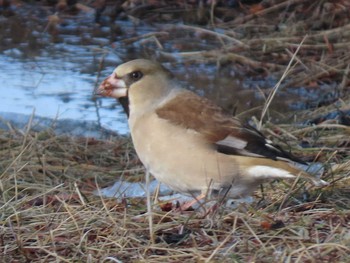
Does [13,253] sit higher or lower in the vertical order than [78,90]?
higher

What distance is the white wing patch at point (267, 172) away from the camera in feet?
15.9

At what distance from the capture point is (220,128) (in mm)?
5016

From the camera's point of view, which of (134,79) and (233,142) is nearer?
(233,142)

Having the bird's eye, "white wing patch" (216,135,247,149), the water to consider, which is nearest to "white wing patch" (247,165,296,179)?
"white wing patch" (216,135,247,149)

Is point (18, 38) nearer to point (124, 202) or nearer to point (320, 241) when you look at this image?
point (124, 202)

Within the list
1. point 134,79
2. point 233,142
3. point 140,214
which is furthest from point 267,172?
point 134,79

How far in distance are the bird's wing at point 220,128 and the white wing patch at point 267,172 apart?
56mm

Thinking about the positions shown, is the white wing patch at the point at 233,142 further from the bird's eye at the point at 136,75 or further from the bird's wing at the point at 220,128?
the bird's eye at the point at 136,75

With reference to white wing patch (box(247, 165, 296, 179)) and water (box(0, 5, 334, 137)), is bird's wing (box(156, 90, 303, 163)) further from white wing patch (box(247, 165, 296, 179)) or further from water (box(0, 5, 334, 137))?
water (box(0, 5, 334, 137))

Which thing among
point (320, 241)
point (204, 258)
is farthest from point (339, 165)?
point (204, 258)

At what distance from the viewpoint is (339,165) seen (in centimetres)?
555

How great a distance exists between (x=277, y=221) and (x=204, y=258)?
1.69 ft

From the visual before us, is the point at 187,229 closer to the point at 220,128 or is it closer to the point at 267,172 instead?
the point at 267,172

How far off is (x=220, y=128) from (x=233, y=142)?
0.32ft
